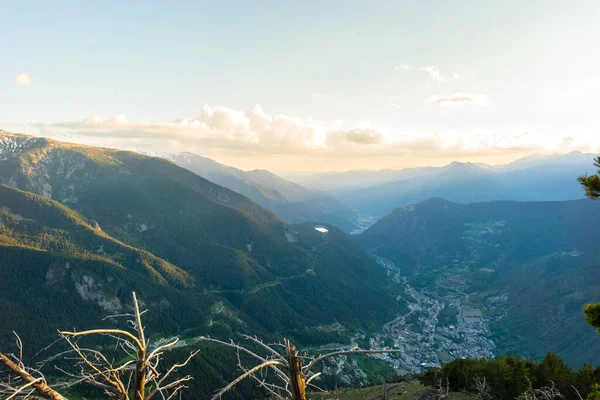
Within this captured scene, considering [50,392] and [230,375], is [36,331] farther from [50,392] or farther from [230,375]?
[50,392]

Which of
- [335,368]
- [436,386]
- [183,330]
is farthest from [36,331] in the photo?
[436,386]

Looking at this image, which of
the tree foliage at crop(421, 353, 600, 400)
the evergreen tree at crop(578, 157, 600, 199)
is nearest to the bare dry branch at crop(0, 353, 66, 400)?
the evergreen tree at crop(578, 157, 600, 199)

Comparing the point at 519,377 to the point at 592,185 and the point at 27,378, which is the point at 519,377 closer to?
the point at 592,185

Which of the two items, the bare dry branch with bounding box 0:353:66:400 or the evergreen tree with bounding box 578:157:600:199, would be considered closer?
the bare dry branch with bounding box 0:353:66:400

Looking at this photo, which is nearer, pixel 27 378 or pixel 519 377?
pixel 27 378

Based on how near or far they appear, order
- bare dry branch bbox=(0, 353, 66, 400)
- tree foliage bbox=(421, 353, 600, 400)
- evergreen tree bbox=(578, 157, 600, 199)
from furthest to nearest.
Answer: tree foliage bbox=(421, 353, 600, 400) → evergreen tree bbox=(578, 157, 600, 199) → bare dry branch bbox=(0, 353, 66, 400)

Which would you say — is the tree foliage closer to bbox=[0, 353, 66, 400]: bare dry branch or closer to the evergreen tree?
the evergreen tree

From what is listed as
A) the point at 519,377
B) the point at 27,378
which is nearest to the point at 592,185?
the point at 27,378

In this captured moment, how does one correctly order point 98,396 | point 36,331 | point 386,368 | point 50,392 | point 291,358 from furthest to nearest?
point 386,368 < point 36,331 < point 98,396 < point 291,358 < point 50,392

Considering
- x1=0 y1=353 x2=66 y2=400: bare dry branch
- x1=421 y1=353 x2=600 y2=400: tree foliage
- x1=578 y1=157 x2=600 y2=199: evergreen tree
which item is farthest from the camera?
x1=421 y1=353 x2=600 y2=400: tree foliage

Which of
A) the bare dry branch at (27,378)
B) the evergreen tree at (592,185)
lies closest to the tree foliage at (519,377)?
the evergreen tree at (592,185)

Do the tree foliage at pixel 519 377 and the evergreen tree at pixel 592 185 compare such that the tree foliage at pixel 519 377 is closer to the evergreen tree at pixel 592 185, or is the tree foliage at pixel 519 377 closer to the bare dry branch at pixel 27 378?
the evergreen tree at pixel 592 185
